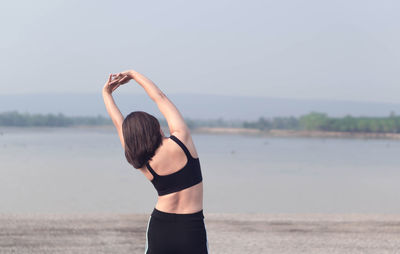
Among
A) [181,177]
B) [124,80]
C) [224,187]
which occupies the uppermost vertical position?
[124,80]

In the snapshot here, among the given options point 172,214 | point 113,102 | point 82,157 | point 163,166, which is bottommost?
point 82,157

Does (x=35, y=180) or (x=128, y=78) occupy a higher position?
(x=128, y=78)

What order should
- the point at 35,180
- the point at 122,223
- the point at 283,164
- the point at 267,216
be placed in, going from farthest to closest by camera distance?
the point at 283,164
the point at 35,180
the point at 267,216
the point at 122,223

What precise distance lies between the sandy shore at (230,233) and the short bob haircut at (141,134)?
11.6 ft

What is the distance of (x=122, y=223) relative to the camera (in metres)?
7.06

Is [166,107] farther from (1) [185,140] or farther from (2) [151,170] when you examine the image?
(2) [151,170]

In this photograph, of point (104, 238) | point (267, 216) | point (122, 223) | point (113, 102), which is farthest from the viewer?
point (267, 216)

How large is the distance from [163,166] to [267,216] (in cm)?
544

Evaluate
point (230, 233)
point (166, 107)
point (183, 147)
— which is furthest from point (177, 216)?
point (230, 233)

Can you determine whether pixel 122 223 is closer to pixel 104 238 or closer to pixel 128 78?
pixel 104 238

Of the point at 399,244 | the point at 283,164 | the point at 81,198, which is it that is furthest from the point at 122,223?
the point at 283,164

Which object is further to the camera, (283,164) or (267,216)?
(283,164)

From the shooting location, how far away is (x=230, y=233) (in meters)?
6.72

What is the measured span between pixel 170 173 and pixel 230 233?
436 centimetres
